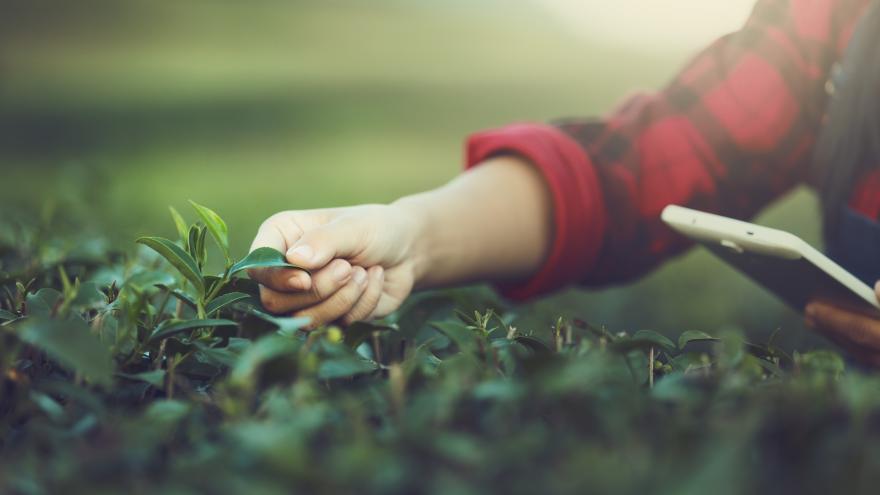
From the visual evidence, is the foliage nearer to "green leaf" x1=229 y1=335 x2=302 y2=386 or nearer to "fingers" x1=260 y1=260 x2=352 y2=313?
"green leaf" x1=229 y1=335 x2=302 y2=386

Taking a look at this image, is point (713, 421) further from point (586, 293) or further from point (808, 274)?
point (586, 293)

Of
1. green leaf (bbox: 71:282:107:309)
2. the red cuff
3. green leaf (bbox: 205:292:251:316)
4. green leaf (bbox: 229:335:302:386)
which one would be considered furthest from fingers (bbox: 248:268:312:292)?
the red cuff

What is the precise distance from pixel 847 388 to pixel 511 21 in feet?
25.6

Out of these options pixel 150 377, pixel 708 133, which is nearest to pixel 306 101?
pixel 708 133

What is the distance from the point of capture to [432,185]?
444 centimetres

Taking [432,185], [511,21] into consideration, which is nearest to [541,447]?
[432,185]

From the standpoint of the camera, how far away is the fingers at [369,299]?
1.17m

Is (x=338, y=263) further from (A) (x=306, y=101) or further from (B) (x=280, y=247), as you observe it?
(A) (x=306, y=101)

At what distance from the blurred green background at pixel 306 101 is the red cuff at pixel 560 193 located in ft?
3.17

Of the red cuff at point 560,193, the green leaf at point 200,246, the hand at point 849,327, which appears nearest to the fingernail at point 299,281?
the green leaf at point 200,246

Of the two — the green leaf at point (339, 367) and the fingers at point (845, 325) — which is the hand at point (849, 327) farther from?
the green leaf at point (339, 367)

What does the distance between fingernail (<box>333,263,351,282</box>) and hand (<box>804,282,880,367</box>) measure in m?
0.80

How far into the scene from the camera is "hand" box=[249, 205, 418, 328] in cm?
106

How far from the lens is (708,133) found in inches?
70.4
